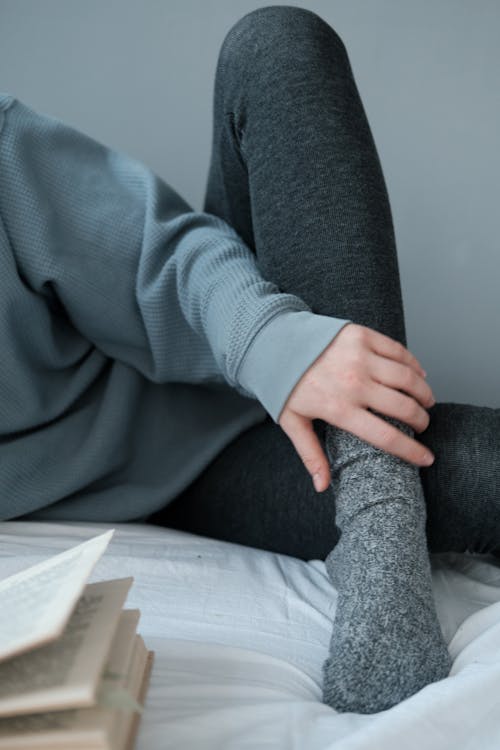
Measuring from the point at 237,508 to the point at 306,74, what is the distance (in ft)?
1.26

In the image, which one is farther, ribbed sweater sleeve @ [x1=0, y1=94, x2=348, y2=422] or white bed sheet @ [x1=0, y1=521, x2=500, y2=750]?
ribbed sweater sleeve @ [x1=0, y1=94, x2=348, y2=422]

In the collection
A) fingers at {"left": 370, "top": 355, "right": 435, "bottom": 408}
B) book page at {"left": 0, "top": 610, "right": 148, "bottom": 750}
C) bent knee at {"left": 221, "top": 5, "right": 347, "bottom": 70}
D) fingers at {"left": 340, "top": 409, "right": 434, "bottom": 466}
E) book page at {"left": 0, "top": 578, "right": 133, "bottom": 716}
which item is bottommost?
fingers at {"left": 340, "top": 409, "right": 434, "bottom": 466}

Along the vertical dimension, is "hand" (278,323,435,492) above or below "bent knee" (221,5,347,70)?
below

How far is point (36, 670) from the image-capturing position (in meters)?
0.29

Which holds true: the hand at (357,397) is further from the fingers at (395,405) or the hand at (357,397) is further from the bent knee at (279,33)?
the bent knee at (279,33)

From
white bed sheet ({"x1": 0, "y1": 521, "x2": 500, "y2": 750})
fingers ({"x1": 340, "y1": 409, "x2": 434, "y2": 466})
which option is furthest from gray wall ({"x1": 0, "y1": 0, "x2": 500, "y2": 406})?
fingers ({"x1": 340, "y1": 409, "x2": 434, "y2": 466})

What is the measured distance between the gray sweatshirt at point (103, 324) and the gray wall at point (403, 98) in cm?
44

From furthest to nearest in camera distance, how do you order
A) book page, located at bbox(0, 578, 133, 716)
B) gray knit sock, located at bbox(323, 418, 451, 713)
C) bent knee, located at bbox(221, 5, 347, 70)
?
bent knee, located at bbox(221, 5, 347, 70) → gray knit sock, located at bbox(323, 418, 451, 713) → book page, located at bbox(0, 578, 133, 716)

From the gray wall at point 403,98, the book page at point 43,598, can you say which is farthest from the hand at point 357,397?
the gray wall at point 403,98

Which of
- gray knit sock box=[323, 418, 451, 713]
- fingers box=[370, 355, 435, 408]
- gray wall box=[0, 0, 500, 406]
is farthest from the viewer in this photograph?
gray wall box=[0, 0, 500, 406]

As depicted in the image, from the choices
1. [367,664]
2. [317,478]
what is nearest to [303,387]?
[317,478]

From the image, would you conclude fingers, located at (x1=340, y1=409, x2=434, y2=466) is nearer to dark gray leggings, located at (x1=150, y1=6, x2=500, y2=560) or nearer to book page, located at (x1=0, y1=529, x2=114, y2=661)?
dark gray leggings, located at (x1=150, y1=6, x2=500, y2=560)

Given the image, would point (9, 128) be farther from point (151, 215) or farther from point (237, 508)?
point (237, 508)

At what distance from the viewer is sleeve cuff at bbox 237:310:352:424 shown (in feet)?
1.77
